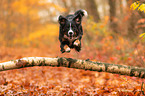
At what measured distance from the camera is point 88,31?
1168 centimetres

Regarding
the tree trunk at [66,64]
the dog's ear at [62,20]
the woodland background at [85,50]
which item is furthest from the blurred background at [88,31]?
the dog's ear at [62,20]

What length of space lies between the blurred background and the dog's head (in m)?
2.48

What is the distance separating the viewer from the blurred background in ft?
27.2

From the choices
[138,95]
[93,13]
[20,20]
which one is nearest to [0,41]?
[20,20]

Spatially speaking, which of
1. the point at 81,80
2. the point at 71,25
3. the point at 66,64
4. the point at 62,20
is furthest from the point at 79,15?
the point at 81,80

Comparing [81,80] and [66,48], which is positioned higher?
[66,48]

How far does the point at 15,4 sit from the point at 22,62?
15035 mm

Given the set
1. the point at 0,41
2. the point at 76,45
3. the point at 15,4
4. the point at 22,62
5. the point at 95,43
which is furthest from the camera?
the point at 0,41

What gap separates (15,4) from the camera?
55.2 ft

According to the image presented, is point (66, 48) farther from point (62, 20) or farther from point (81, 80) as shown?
point (81, 80)

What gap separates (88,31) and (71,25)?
7.51 metres

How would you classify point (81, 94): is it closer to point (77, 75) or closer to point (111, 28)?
point (77, 75)

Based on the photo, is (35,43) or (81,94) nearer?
(81,94)

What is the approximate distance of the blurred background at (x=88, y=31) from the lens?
8297 millimetres
